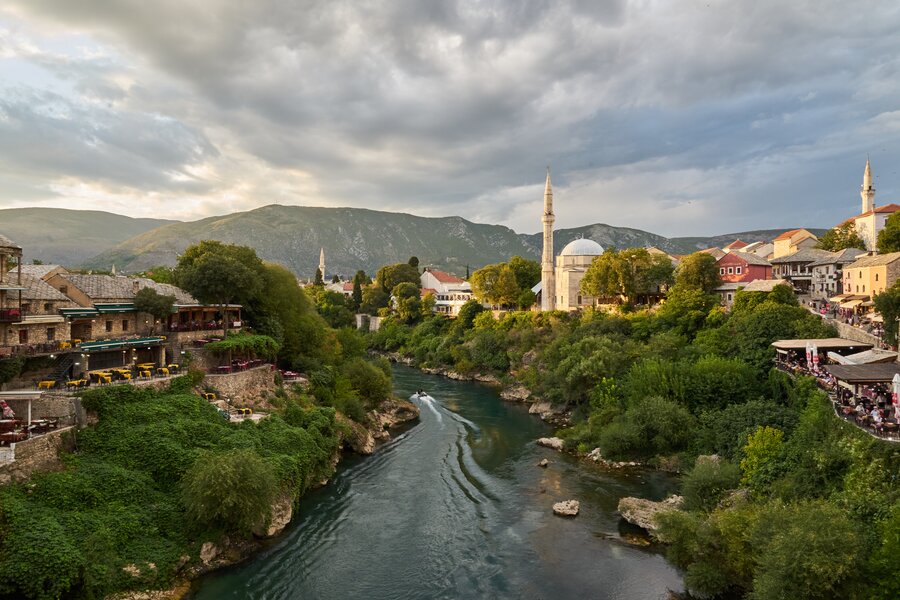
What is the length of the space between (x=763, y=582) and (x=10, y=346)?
98.6ft

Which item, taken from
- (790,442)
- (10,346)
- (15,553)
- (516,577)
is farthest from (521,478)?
(10,346)

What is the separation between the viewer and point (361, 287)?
106188 millimetres

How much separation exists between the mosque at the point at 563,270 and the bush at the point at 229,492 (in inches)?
2058

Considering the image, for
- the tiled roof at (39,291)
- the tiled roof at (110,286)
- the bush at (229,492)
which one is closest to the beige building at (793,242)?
the bush at (229,492)

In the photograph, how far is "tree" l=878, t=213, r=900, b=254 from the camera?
4275 cm

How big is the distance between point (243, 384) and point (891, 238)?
165 ft

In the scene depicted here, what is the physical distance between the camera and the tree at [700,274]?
171 feet

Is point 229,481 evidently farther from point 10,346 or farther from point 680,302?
point 680,302

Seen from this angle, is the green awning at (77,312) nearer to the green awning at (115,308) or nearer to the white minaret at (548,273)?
the green awning at (115,308)

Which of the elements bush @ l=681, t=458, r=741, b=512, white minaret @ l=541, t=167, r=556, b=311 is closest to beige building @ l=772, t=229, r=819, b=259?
white minaret @ l=541, t=167, r=556, b=311

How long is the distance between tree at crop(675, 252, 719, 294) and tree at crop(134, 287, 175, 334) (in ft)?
147

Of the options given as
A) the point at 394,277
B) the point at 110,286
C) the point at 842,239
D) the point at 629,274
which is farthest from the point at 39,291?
the point at 394,277

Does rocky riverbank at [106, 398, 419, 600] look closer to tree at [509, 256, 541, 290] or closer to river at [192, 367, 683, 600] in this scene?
river at [192, 367, 683, 600]

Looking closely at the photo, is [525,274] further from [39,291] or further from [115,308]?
[39,291]
